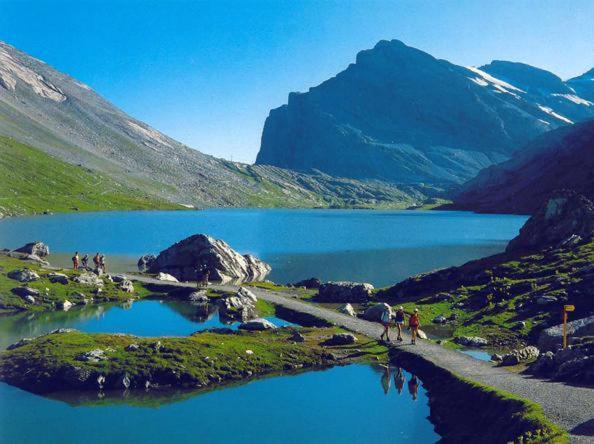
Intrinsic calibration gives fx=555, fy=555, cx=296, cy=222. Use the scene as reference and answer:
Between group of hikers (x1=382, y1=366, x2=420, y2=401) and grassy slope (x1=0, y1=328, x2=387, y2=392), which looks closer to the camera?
group of hikers (x1=382, y1=366, x2=420, y2=401)

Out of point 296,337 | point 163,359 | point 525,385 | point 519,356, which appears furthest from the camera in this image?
point 296,337

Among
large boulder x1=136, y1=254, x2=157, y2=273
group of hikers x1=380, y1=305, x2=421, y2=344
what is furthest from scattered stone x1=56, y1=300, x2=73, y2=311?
group of hikers x1=380, y1=305, x2=421, y2=344

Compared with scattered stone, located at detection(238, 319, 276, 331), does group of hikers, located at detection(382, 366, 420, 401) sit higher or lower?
lower

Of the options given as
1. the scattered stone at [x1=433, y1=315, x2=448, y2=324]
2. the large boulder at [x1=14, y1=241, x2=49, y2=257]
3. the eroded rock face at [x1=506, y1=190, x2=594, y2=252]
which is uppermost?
the eroded rock face at [x1=506, y1=190, x2=594, y2=252]

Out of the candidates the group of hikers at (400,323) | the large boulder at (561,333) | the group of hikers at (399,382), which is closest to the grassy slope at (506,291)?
the large boulder at (561,333)

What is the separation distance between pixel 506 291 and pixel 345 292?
22249mm

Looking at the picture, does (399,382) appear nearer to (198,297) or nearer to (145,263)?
(198,297)

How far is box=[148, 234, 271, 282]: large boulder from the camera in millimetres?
94188

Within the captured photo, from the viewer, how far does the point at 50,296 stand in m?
68.6

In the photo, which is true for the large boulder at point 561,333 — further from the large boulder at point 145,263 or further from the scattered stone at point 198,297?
the large boulder at point 145,263

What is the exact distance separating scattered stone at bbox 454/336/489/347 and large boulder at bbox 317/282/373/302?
24690 millimetres

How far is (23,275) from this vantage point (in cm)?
7125

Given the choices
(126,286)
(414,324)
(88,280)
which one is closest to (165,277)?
(126,286)

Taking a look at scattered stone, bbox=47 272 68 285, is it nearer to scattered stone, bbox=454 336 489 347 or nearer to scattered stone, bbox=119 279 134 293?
scattered stone, bbox=119 279 134 293
